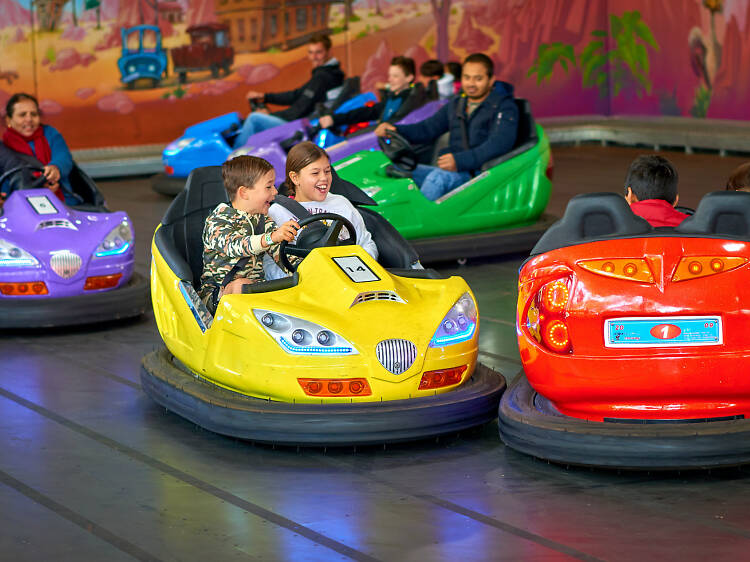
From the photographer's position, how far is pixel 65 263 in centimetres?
486

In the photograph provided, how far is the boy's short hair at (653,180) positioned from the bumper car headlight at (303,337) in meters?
0.87

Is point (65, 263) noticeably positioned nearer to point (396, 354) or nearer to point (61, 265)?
point (61, 265)

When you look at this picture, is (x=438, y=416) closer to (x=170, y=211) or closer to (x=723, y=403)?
(x=723, y=403)

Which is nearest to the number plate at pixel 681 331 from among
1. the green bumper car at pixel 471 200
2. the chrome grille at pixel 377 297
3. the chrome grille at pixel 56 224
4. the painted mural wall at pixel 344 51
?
the chrome grille at pixel 377 297

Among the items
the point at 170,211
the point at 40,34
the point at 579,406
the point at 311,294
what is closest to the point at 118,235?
the point at 170,211

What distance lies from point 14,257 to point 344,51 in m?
6.91

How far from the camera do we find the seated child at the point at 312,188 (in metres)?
4.01

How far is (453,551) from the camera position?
8.82 feet

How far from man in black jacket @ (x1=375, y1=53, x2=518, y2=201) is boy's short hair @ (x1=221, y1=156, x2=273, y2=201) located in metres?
2.53

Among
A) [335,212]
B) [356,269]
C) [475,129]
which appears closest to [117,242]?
[335,212]

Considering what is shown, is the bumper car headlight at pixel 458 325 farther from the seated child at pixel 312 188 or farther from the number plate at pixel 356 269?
the seated child at pixel 312 188

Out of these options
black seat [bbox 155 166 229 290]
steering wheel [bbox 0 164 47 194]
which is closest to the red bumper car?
black seat [bbox 155 166 229 290]

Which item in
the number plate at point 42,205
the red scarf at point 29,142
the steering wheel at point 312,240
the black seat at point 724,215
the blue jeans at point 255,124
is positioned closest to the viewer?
the black seat at point 724,215

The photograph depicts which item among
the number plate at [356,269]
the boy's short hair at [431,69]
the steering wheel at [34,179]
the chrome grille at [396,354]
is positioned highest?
the number plate at [356,269]
